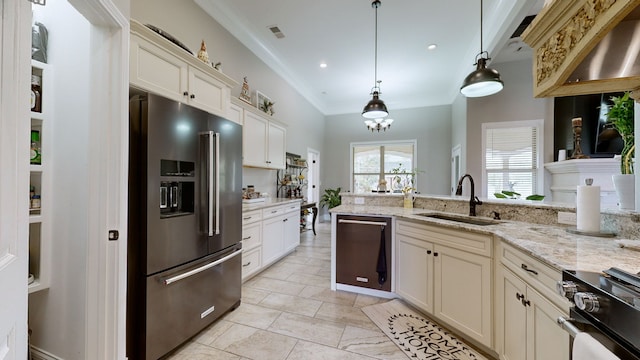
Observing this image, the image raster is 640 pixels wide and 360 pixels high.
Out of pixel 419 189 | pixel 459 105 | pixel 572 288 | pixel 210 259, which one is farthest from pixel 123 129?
pixel 419 189

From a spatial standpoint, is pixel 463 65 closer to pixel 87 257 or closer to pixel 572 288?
pixel 572 288

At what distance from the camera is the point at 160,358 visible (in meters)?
1.66

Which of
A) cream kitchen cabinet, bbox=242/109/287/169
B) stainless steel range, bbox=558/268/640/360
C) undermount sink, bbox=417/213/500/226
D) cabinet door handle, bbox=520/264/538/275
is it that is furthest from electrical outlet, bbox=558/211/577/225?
cream kitchen cabinet, bbox=242/109/287/169

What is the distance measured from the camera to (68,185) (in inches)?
57.7

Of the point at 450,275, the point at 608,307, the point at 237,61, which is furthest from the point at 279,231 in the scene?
the point at 608,307

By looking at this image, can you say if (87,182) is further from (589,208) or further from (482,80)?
(482,80)

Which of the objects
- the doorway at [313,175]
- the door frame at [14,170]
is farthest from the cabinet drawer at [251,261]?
the doorway at [313,175]

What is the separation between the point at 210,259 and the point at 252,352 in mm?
763

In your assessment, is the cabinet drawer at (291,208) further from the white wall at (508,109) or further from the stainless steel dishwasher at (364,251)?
the white wall at (508,109)

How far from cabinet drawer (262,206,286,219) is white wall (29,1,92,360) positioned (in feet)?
6.48

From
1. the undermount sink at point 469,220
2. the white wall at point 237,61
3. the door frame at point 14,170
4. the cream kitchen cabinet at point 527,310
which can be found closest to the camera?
the door frame at point 14,170

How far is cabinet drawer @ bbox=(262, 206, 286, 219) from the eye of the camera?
11.0 feet

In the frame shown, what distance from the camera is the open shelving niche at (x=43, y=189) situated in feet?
4.91

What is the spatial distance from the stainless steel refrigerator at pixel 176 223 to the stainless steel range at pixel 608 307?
81.7 inches
